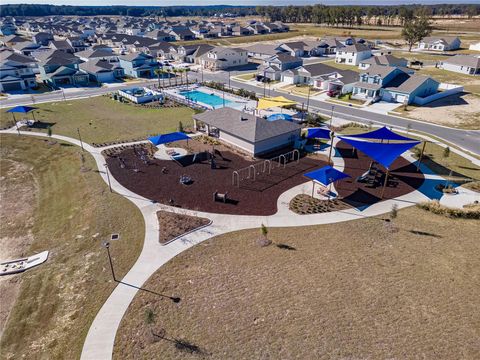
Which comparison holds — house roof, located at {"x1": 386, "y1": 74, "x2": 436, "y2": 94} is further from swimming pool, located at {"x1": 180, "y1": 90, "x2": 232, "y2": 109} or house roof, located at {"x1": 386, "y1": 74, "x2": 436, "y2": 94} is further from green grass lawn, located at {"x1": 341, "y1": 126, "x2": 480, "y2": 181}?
swimming pool, located at {"x1": 180, "y1": 90, "x2": 232, "y2": 109}

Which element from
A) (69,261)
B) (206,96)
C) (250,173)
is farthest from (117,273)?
(206,96)

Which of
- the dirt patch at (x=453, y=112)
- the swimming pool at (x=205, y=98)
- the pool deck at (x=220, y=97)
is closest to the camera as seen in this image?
the dirt patch at (x=453, y=112)

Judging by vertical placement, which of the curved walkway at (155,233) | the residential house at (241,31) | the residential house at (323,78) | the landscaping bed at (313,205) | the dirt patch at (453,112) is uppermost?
the residential house at (241,31)

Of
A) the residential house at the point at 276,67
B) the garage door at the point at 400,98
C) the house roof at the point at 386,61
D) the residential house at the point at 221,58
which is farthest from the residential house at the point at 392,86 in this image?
the residential house at the point at 221,58

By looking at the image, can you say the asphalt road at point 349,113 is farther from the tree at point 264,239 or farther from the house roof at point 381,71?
the tree at point 264,239

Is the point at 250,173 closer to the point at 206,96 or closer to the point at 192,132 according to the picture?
the point at 192,132

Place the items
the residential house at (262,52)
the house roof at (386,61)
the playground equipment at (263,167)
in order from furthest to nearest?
the residential house at (262,52), the house roof at (386,61), the playground equipment at (263,167)
